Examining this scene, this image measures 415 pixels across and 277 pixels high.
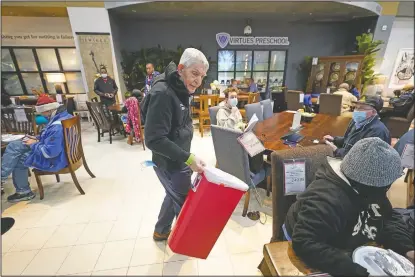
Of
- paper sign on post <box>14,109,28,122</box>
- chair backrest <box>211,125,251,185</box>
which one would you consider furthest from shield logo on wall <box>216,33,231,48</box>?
paper sign on post <box>14,109,28,122</box>

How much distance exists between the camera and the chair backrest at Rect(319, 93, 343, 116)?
11.0ft

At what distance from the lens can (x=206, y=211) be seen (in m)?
0.83

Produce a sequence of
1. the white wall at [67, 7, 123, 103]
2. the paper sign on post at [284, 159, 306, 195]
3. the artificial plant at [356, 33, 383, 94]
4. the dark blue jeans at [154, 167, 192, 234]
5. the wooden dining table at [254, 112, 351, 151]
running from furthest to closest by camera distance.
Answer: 1. the artificial plant at [356, 33, 383, 94]
2. the white wall at [67, 7, 123, 103]
3. the wooden dining table at [254, 112, 351, 151]
4. the dark blue jeans at [154, 167, 192, 234]
5. the paper sign on post at [284, 159, 306, 195]

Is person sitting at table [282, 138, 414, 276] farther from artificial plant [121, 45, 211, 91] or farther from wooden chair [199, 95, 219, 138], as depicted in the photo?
artificial plant [121, 45, 211, 91]

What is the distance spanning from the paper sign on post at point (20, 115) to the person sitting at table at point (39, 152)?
2.23ft

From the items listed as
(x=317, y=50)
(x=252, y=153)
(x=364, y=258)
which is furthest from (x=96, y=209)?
(x=317, y=50)

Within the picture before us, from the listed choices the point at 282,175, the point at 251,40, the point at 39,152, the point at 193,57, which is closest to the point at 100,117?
the point at 39,152

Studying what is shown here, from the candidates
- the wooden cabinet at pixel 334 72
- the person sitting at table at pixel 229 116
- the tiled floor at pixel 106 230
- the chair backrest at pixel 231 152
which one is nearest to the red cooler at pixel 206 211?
the tiled floor at pixel 106 230

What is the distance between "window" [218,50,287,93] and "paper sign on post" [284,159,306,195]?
5.38 m

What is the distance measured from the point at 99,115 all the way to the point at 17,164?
5.76 ft

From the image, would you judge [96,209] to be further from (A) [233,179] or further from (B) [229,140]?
(A) [233,179]

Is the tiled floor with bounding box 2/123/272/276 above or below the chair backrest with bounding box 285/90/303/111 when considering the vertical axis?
below

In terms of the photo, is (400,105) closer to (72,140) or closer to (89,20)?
(72,140)

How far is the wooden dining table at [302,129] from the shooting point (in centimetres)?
179
